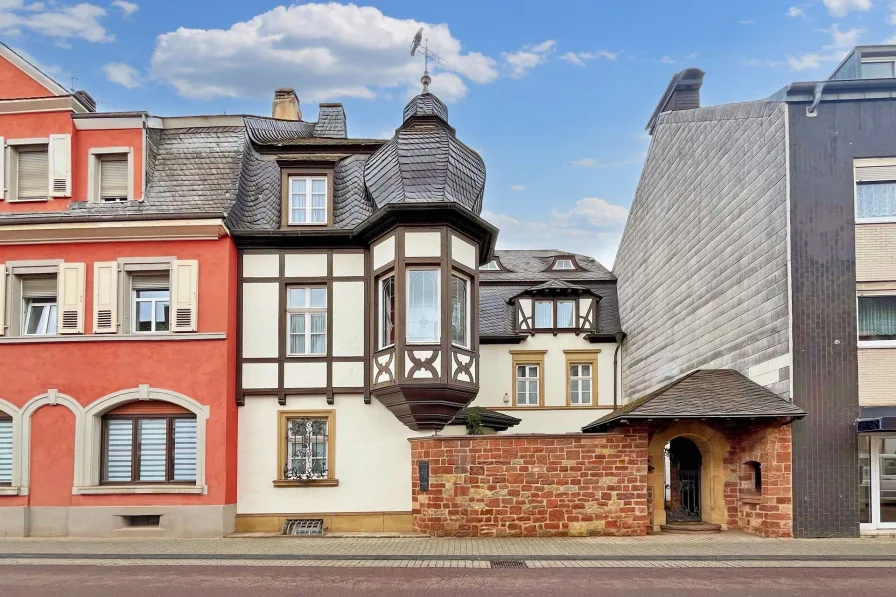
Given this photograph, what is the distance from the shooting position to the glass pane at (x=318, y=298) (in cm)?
1961

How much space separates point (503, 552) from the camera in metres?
15.2

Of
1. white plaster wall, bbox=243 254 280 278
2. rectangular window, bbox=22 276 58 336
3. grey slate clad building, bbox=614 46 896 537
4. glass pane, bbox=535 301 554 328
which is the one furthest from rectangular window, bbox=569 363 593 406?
rectangular window, bbox=22 276 58 336

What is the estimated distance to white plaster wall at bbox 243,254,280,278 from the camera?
1953cm

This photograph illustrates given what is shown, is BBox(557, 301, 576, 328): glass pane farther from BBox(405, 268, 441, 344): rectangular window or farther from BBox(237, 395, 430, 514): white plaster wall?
BBox(405, 268, 441, 344): rectangular window

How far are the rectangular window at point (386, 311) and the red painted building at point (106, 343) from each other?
124 inches

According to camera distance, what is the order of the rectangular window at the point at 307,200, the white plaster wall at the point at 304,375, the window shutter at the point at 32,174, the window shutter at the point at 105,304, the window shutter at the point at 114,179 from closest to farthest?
the window shutter at the point at 105,304 < the white plaster wall at the point at 304,375 < the window shutter at the point at 32,174 < the window shutter at the point at 114,179 < the rectangular window at the point at 307,200

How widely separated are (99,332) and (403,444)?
264 inches

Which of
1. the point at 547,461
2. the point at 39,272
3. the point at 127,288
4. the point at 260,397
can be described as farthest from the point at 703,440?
the point at 39,272

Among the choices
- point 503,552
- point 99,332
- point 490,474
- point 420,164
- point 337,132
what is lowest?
point 503,552

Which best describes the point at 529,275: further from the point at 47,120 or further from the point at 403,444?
the point at 47,120

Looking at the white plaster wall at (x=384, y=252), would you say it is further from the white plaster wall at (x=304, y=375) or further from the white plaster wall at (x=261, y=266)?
the white plaster wall at (x=304, y=375)

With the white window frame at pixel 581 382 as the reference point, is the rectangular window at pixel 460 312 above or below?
above

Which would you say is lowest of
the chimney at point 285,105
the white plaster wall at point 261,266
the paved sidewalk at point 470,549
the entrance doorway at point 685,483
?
the paved sidewalk at point 470,549

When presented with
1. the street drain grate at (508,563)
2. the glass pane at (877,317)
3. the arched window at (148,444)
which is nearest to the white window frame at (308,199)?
the arched window at (148,444)
